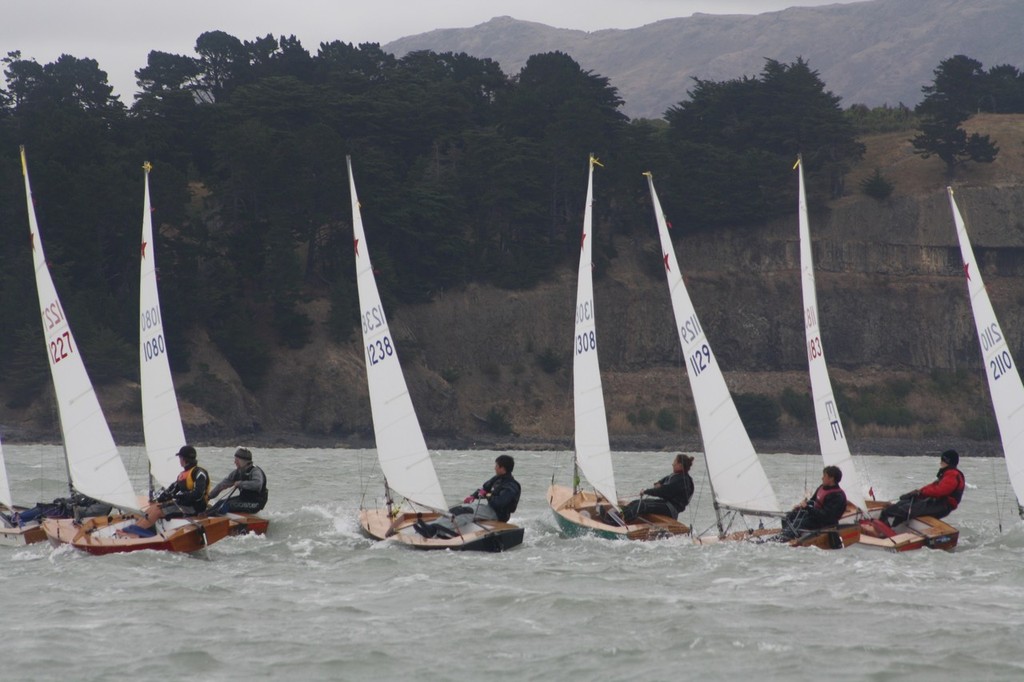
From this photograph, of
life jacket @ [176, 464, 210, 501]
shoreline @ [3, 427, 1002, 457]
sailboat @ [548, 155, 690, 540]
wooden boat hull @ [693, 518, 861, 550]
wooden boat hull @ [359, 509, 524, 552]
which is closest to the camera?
wooden boat hull @ [359, 509, 524, 552]

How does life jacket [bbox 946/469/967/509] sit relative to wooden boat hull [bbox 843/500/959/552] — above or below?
above

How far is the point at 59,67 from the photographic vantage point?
76.1 meters

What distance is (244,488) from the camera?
20.4 meters

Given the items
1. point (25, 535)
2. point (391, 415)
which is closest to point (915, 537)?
point (391, 415)

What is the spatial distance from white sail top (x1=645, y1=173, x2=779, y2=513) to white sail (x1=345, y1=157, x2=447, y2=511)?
12.9 feet

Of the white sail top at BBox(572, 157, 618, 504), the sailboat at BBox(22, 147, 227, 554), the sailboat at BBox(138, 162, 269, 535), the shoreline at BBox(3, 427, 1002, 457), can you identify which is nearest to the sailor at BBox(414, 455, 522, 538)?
the white sail top at BBox(572, 157, 618, 504)

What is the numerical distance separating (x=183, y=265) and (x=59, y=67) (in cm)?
2291

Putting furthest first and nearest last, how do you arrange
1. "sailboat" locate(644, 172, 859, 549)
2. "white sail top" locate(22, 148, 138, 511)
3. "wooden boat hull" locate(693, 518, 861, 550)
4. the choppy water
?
1. "sailboat" locate(644, 172, 859, 549)
2. "wooden boat hull" locate(693, 518, 861, 550)
3. "white sail top" locate(22, 148, 138, 511)
4. the choppy water

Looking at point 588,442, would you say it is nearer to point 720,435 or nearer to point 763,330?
point 720,435

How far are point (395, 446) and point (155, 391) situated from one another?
14.1 feet

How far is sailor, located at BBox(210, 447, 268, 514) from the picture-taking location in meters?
20.3

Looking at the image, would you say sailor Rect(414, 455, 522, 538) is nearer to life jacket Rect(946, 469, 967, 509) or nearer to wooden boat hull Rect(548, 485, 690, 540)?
wooden boat hull Rect(548, 485, 690, 540)

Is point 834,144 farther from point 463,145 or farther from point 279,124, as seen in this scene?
point 279,124

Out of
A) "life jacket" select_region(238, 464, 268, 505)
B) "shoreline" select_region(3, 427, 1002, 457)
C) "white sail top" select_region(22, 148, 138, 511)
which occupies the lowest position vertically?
"shoreline" select_region(3, 427, 1002, 457)
